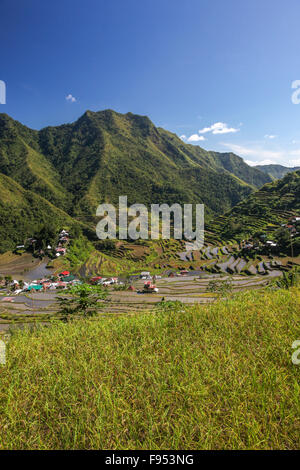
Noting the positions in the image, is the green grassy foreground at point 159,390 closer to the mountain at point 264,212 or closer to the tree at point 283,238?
the tree at point 283,238

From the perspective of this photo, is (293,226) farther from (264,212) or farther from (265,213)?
(264,212)

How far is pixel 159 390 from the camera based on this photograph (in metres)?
1.55

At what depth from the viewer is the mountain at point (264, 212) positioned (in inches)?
3145

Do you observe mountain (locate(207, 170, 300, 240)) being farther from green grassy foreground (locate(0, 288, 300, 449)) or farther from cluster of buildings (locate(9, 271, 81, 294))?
green grassy foreground (locate(0, 288, 300, 449))

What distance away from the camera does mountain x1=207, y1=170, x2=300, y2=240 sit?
79.9 m

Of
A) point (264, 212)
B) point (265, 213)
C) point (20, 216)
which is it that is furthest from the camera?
point (20, 216)

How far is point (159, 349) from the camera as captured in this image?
2.14 m

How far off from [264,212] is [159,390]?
103566mm

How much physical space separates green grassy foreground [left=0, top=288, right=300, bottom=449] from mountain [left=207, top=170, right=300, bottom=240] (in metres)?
82.1

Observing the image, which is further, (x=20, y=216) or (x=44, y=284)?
(x=20, y=216)

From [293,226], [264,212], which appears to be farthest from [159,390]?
[264,212]

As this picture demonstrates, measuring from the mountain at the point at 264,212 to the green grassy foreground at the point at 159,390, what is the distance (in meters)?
82.1

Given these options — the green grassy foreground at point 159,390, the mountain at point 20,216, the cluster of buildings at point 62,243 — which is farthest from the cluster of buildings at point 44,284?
the green grassy foreground at point 159,390
